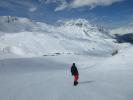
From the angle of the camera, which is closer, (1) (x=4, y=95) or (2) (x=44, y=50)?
(1) (x=4, y=95)

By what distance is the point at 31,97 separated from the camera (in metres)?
13.1

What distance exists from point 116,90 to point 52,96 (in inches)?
183

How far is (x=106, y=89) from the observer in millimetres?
14945

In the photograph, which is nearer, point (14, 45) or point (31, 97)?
point (31, 97)

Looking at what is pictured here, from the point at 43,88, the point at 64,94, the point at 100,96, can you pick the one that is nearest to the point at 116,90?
the point at 100,96

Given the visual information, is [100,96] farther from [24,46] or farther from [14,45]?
[14,45]

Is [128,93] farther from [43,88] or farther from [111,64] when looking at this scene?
[111,64]

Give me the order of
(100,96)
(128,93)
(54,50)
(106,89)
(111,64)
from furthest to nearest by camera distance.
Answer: (54,50) → (111,64) → (106,89) → (128,93) → (100,96)

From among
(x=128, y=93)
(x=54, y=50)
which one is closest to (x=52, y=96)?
(x=128, y=93)

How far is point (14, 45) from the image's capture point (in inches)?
7790

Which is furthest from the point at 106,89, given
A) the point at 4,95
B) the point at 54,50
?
the point at 54,50

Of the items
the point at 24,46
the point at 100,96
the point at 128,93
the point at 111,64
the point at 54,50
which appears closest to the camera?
the point at 100,96

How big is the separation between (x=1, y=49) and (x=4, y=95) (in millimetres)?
186033

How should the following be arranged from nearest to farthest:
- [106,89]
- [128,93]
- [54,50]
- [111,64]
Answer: [128,93] → [106,89] → [111,64] → [54,50]
